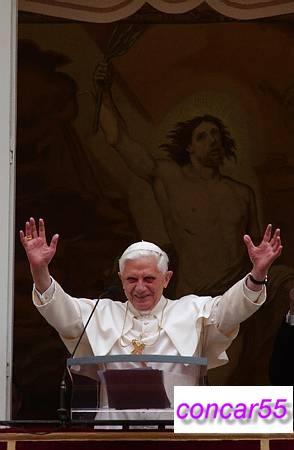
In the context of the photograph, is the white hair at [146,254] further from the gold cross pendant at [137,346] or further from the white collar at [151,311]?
the gold cross pendant at [137,346]

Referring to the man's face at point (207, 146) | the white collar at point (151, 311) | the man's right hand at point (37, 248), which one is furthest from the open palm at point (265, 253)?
the man's face at point (207, 146)

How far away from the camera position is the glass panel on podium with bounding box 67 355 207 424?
5785mm

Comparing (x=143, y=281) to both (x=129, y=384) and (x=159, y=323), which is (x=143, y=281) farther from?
(x=129, y=384)

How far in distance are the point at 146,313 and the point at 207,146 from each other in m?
5.58

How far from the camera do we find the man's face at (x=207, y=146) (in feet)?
40.9

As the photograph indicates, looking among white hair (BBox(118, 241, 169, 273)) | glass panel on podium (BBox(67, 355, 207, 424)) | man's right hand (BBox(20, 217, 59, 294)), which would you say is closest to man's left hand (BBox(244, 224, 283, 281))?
white hair (BBox(118, 241, 169, 273))

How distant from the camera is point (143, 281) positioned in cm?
703

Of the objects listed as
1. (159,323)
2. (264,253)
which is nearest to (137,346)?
(159,323)

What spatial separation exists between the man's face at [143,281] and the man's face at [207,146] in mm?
5467

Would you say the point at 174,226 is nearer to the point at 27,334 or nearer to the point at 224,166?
the point at 224,166

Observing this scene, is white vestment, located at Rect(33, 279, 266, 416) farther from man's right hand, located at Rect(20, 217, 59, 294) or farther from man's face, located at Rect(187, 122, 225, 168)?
man's face, located at Rect(187, 122, 225, 168)

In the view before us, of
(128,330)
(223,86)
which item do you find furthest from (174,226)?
(128,330)

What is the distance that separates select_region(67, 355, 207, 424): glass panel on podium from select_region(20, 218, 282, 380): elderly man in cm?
67

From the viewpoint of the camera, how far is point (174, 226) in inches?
486
